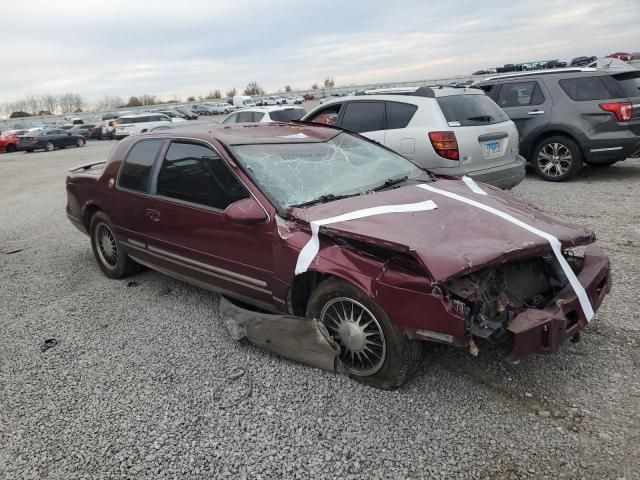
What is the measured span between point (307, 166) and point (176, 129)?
4.93 ft

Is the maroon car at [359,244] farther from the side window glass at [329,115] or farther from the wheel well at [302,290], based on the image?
the side window glass at [329,115]

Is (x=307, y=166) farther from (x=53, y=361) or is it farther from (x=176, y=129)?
(x=53, y=361)

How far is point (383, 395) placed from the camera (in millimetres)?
2857

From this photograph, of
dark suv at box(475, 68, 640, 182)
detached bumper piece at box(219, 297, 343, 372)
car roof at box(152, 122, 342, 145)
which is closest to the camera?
detached bumper piece at box(219, 297, 343, 372)

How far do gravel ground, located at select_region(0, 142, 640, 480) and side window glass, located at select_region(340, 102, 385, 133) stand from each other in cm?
355

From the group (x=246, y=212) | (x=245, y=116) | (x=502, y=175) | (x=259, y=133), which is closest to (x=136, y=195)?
(x=259, y=133)

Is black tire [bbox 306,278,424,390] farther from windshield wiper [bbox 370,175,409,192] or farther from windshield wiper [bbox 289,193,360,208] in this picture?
windshield wiper [bbox 370,175,409,192]

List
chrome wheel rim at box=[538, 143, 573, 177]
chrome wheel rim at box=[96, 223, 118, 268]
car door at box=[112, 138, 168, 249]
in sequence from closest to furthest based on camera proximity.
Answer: car door at box=[112, 138, 168, 249] → chrome wheel rim at box=[96, 223, 118, 268] → chrome wheel rim at box=[538, 143, 573, 177]

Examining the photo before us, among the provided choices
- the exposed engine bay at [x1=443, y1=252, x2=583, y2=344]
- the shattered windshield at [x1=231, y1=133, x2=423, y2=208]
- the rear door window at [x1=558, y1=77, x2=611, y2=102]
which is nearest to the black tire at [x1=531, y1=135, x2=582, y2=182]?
the rear door window at [x1=558, y1=77, x2=611, y2=102]

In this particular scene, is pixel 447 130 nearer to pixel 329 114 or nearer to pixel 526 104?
pixel 329 114

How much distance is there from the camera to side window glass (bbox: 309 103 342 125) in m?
7.34

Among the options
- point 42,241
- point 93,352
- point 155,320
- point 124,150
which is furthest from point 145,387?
point 42,241

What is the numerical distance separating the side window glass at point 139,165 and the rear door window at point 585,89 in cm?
678

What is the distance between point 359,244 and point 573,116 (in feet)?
21.7
